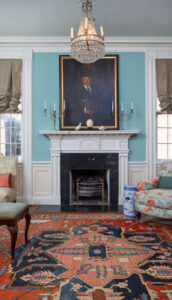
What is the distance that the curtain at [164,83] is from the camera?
4.88 meters

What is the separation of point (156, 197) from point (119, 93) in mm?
2499

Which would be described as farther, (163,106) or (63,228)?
(163,106)

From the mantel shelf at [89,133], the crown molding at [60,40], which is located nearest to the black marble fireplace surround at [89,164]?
the mantel shelf at [89,133]

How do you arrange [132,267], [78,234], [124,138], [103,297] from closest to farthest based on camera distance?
[103,297] → [132,267] → [78,234] → [124,138]

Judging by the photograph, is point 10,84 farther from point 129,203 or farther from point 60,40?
point 129,203

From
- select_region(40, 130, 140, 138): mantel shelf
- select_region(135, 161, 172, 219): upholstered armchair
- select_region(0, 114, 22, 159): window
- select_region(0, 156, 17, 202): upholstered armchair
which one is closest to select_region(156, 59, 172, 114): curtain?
select_region(40, 130, 140, 138): mantel shelf

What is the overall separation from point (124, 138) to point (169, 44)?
232cm

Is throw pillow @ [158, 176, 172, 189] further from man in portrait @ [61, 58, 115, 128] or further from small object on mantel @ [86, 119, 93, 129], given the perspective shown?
small object on mantel @ [86, 119, 93, 129]

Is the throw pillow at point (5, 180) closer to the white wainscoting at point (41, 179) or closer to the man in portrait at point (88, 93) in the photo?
the white wainscoting at point (41, 179)

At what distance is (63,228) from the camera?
10.8 feet

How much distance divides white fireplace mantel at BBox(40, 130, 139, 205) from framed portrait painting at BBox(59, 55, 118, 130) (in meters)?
0.25

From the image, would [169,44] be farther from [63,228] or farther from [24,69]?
[63,228]

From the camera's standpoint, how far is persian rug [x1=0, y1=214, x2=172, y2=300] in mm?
1806

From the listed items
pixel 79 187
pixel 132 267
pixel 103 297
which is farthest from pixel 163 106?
pixel 103 297
